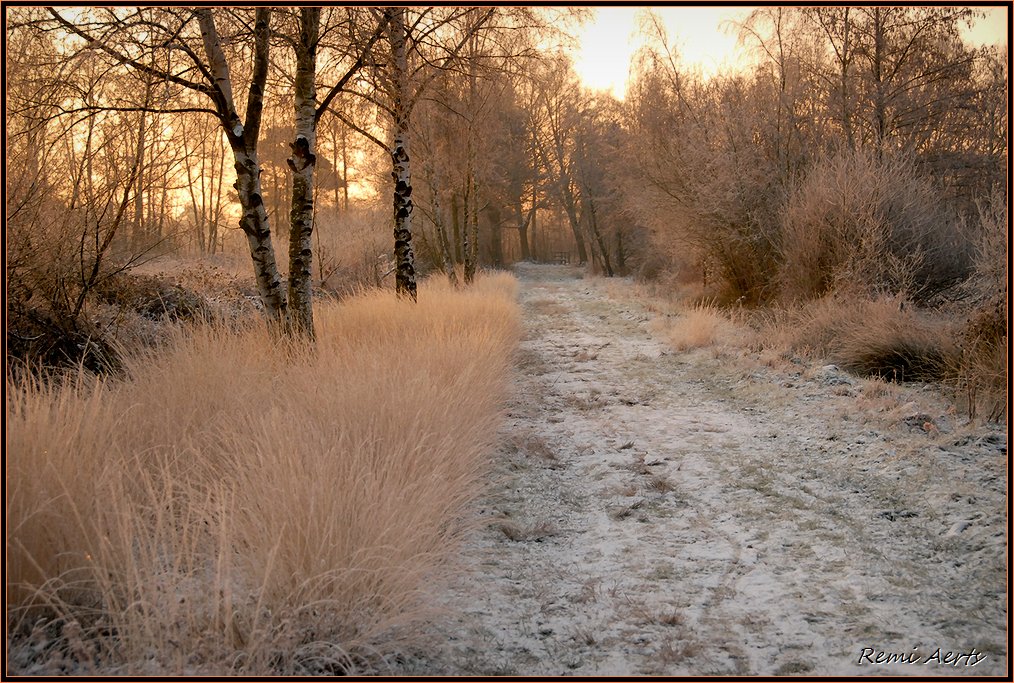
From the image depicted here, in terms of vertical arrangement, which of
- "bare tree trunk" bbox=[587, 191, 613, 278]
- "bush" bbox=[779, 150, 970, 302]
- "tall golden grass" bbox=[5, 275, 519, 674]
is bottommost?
"tall golden grass" bbox=[5, 275, 519, 674]

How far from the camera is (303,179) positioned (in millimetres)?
6258

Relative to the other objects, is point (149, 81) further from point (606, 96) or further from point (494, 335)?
point (606, 96)

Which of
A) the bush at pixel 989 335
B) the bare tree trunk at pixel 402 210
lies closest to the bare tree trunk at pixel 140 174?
the bare tree trunk at pixel 402 210

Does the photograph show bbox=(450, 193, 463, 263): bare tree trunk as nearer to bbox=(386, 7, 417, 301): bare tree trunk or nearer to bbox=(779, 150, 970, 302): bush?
bbox=(386, 7, 417, 301): bare tree trunk

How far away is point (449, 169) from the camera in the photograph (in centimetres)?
1673

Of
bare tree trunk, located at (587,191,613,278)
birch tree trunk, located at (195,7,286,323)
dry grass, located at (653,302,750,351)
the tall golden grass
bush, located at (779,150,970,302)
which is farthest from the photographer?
bare tree trunk, located at (587,191,613,278)

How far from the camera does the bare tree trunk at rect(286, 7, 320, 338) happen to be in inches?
243

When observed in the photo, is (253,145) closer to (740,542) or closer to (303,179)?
(303,179)

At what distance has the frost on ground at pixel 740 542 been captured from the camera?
238cm

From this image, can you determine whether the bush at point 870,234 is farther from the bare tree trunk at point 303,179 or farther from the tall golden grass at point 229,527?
the tall golden grass at point 229,527

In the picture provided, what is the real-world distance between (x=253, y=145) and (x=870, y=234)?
846 centimetres
